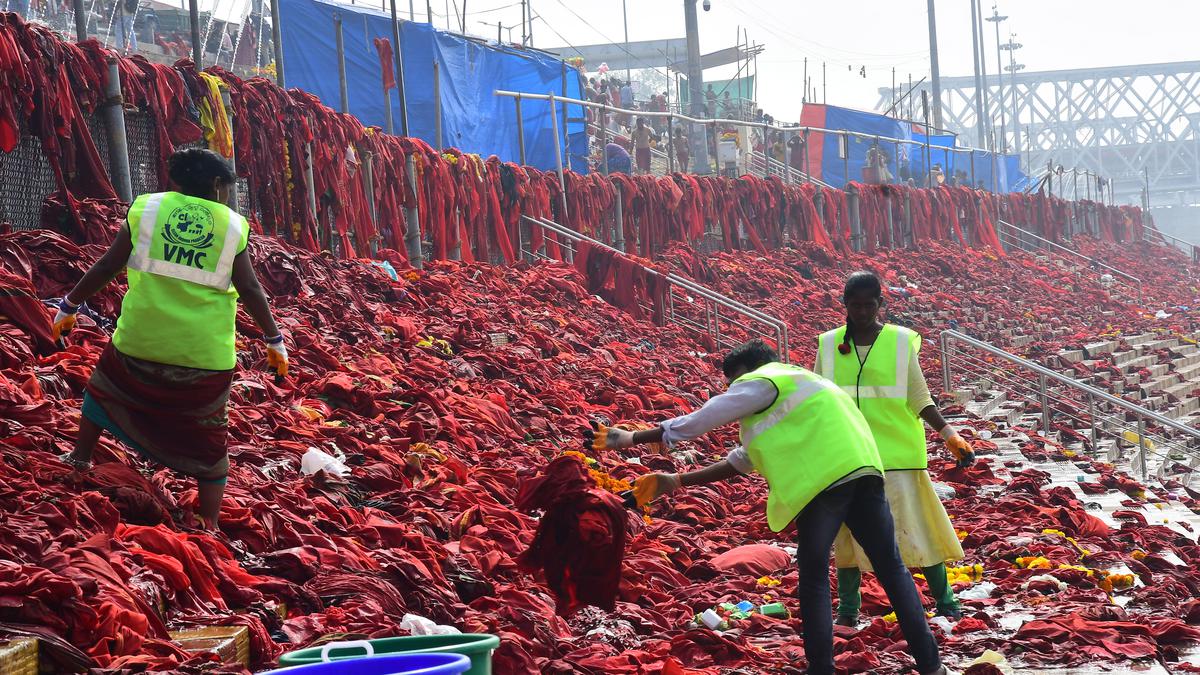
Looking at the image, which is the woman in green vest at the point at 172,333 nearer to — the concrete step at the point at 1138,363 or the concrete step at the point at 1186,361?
the concrete step at the point at 1138,363

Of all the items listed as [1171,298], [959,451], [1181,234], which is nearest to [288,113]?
[959,451]

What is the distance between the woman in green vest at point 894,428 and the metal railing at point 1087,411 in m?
6.62

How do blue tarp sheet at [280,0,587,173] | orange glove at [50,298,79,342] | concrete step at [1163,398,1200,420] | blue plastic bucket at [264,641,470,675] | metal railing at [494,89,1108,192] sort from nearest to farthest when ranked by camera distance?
blue plastic bucket at [264,641,470,675]
orange glove at [50,298,79,342]
blue tarp sheet at [280,0,587,173]
concrete step at [1163,398,1200,420]
metal railing at [494,89,1108,192]

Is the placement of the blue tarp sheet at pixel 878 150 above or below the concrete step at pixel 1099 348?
above

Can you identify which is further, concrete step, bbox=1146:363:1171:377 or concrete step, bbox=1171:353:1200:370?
concrete step, bbox=1171:353:1200:370

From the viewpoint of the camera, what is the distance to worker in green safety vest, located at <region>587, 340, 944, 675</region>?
5.02 meters

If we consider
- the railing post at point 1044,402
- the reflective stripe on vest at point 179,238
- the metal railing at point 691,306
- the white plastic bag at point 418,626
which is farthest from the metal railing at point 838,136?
the white plastic bag at point 418,626

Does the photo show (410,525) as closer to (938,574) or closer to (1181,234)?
(938,574)

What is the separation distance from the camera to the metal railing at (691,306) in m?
17.9

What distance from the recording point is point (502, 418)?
10.0 m

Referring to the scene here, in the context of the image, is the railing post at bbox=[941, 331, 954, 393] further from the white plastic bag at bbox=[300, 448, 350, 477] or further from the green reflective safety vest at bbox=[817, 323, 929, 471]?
the white plastic bag at bbox=[300, 448, 350, 477]

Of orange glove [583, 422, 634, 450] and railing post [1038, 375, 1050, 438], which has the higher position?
orange glove [583, 422, 634, 450]

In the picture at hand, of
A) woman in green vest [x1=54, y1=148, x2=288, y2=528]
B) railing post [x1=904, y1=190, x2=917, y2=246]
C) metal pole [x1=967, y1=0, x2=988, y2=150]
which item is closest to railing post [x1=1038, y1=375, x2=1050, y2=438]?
woman in green vest [x1=54, y1=148, x2=288, y2=528]

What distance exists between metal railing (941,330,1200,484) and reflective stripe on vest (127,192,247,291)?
29.8 ft
